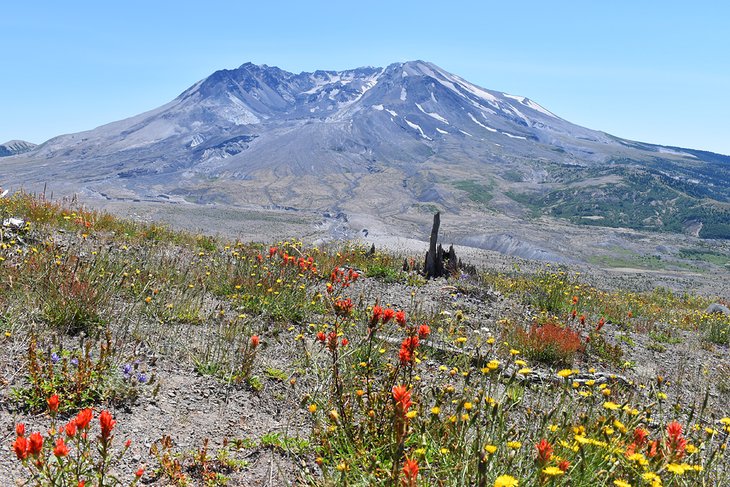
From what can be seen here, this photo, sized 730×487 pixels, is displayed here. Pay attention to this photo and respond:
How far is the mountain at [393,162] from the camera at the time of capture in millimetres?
81688

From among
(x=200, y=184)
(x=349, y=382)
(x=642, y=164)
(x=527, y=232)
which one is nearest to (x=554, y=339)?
(x=349, y=382)

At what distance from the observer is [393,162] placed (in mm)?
111625

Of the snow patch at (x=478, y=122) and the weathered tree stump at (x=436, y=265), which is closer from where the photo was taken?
the weathered tree stump at (x=436, y=265)

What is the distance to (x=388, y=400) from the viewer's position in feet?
11.5

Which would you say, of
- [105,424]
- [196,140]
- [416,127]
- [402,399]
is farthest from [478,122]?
[105,424]

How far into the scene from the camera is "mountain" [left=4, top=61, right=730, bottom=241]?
81.7 meters

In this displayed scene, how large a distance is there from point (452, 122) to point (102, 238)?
145 m

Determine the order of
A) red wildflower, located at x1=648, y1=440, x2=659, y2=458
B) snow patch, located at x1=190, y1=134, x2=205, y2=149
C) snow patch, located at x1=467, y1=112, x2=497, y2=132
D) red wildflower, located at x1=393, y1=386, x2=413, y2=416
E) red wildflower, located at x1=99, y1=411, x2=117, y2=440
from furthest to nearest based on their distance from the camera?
snow patch, located at x1=467, y1=112, x2=497, y2=132, snow patch, located at x1=190, y1=134, x2=205, y2=149, red wildflower, located at x1=648, y1=440, x2=659, y2=458, red wildflower, located at x1=393, y1=386, x2=413, y2=416, red wildflower, located at x1=99, y1=411, x2=117, y2=440

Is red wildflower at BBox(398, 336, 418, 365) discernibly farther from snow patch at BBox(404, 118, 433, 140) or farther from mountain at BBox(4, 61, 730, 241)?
snow patch at BBox(404, 118, 433, 140)

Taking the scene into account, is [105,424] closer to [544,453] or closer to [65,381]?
[544,453]

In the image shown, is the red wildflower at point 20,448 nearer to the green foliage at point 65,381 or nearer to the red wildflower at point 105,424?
the red wildflower at point 105,424

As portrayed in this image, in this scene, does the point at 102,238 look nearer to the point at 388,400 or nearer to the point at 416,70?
the point at 388,400

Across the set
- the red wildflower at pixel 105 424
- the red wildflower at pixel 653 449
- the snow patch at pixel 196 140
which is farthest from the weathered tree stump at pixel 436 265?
the snow patch at pixel 196 140

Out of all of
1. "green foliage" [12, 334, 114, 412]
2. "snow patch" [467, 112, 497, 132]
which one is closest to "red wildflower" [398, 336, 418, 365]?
"green foliage" [12, 334, 114, 412]
